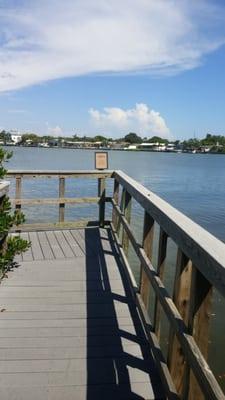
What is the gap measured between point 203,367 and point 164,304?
0.74 metres

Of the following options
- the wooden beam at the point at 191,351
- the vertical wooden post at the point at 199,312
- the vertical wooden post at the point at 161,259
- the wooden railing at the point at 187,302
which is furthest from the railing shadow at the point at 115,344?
the vertical wooden post at the point at 199,312

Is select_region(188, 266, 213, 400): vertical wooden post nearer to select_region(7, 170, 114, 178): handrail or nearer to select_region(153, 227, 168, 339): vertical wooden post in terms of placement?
select_region(153, 227, 168, 339): vertical wooden post

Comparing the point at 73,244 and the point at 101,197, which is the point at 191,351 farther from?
the point at 101,197

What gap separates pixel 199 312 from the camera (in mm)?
2096

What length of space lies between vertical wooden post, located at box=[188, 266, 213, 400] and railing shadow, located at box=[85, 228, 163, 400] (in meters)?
0.69

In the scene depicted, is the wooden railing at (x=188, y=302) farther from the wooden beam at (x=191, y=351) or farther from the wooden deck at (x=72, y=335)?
the wooden deck at (x=72, y=335)

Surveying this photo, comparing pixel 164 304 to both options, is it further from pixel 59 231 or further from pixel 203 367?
pixel 59 231

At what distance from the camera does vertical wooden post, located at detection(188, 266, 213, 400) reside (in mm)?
2070

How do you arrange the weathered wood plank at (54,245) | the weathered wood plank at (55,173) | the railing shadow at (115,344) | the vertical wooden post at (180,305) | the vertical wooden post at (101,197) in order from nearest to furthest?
the vertical wooden post at (180,305), the railing shadow at (115,344), the weathered wood plank at (54,245), the weathered wood plank at (55,173), the vertical wooden post at (101,197)

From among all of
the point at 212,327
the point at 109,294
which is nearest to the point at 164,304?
the point at 109,294

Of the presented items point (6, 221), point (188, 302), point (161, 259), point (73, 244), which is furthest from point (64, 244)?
point (188, 302)

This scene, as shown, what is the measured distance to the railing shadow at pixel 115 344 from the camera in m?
2.85

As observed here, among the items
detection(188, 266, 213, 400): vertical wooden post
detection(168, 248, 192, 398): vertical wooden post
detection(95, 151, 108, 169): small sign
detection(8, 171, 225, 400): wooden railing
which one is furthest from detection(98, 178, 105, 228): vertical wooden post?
detection(188, 266, 213, 400): vertical wooden post

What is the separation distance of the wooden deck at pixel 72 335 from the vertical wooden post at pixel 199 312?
70 centimetres
